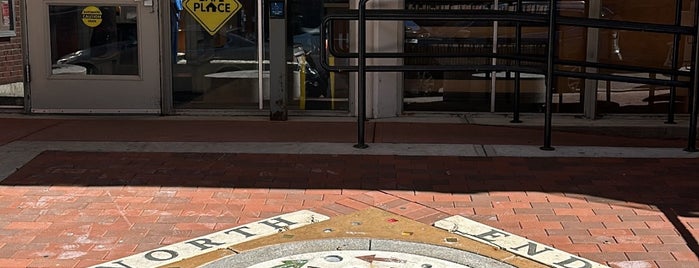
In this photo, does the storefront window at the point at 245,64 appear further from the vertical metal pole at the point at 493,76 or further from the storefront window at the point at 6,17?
the storefront window at the point at 6,17

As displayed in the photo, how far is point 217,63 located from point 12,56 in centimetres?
236

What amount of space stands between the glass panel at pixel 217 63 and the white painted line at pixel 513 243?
14.7 feet

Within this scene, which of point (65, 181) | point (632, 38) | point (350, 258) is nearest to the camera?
point (350, 258)

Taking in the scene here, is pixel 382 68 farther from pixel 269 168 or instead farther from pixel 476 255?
pixel 476 255

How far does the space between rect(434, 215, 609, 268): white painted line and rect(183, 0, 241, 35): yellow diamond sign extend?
4.62 metres

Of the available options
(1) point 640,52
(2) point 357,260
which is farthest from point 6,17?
(1) point 640,52

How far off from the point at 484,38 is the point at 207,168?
3.89 metres

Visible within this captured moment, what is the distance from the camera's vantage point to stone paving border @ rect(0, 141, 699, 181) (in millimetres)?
6844

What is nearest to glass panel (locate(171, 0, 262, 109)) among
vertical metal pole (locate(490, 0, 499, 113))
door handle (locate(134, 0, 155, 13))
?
door handle (locate(134, 0, 155, 13))

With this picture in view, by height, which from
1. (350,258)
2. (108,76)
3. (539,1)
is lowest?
(350,258)

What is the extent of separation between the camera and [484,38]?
351 inches

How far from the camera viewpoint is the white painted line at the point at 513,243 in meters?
4.29

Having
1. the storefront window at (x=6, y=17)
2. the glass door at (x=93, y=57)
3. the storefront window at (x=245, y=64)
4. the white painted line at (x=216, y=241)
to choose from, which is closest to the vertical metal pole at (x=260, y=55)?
the storefront window at (x=245, y=64)

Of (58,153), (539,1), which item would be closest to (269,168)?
(58,153)
